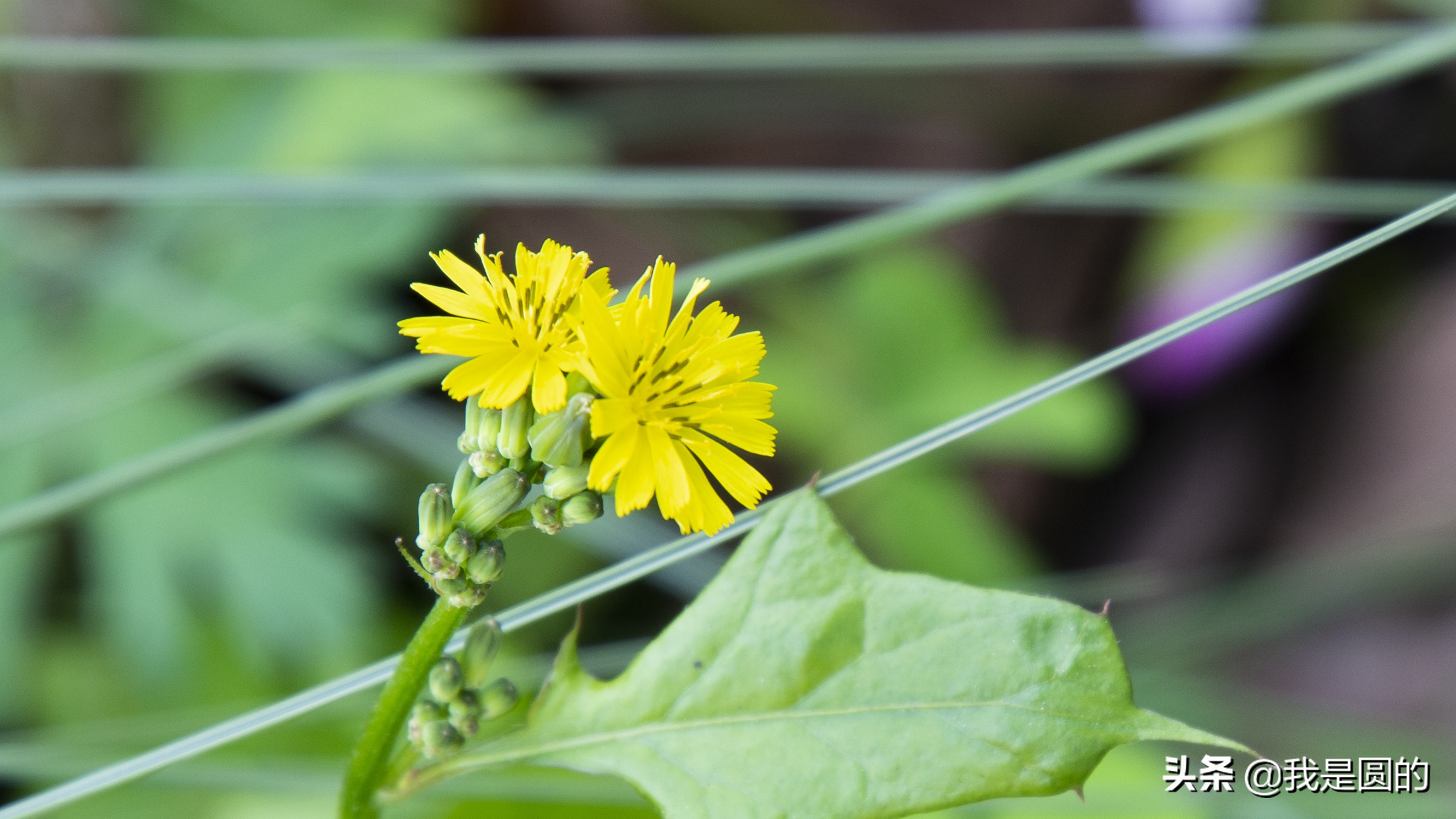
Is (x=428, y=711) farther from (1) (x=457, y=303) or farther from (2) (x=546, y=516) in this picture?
(1) (x=457, y=303)

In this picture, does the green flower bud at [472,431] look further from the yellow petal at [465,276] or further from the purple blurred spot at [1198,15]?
the purple blurred spot at [1198,15]

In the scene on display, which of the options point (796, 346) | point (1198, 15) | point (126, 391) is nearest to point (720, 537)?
point (126, 391)

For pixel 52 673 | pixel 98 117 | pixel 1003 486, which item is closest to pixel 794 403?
pixel 1003 486

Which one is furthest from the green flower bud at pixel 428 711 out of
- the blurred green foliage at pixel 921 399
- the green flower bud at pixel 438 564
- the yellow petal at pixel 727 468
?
the blurred green foliage at pixel 921 399

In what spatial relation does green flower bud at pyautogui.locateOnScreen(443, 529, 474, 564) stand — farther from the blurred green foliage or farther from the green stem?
the blurred green foliage

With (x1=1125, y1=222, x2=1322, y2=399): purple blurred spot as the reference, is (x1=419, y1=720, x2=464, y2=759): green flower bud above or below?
below

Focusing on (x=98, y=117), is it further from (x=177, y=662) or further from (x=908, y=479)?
(x=908, y=479)

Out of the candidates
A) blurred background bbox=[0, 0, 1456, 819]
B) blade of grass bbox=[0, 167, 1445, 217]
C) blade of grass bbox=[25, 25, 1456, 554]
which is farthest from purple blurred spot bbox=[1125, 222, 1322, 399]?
blade of grass bbox=[25, 25, 1456, 554]
